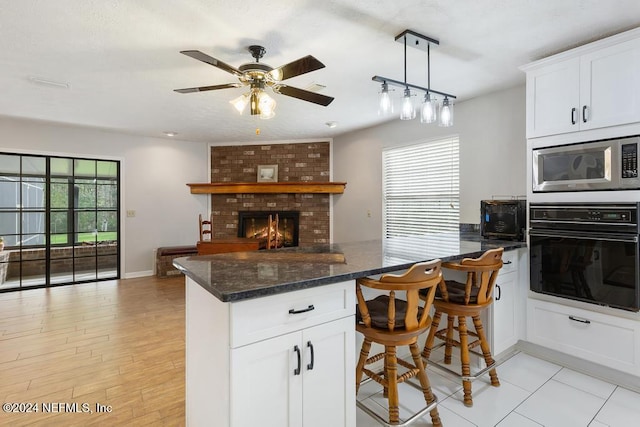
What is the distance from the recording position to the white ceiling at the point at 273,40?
1968 millimetres

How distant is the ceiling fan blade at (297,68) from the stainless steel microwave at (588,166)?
1883 mm

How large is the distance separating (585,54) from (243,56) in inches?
98.6

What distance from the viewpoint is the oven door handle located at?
208cm

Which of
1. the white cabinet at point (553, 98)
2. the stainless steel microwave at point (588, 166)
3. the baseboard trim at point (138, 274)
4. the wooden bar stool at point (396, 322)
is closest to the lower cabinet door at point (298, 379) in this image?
the wooden bar stool at point (396, 322)

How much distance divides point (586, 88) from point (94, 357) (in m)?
4.27

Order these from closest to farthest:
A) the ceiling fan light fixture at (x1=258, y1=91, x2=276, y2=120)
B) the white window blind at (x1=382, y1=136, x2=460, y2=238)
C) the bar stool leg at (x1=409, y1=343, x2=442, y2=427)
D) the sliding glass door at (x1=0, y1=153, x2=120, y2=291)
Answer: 1. the bar stool leg at (x1=409, y1=343, x2=442, y2=427)
2. the ceiling fan light fixture at (x1=258, y1=91, x2=276, y2=120)
3. the white window blind at (x1=382, y1=136, x2=460, y2=238)
4. the sliding glass door at (x1=0, y1=153, x2=120, y2=291)

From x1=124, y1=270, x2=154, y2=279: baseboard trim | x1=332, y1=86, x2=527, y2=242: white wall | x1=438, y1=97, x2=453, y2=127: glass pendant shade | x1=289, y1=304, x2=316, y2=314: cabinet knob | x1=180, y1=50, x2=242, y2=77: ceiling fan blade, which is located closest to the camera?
x1=289, y1=304, x2=316, y2=314: cabinet knob

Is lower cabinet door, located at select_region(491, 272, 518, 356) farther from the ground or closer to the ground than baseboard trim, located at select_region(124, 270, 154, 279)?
farther from the ground

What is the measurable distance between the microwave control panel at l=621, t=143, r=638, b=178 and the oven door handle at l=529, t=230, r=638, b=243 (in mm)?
395

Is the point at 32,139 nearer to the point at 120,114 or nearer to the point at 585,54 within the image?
the point at 120,114

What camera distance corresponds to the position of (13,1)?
6.20ft

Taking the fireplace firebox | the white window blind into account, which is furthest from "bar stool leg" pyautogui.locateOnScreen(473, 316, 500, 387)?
the fireplace firebox

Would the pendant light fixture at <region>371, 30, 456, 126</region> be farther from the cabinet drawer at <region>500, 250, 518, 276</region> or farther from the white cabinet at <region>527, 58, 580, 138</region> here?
the cabinet drawer at <region>500, 250, 518, 276</region>

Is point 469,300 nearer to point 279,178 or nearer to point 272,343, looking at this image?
point 272,343
